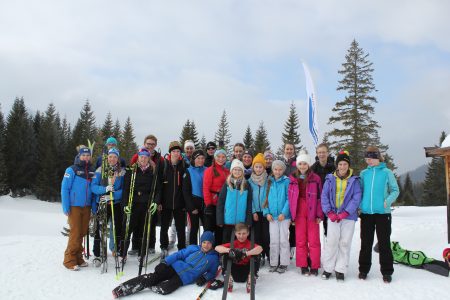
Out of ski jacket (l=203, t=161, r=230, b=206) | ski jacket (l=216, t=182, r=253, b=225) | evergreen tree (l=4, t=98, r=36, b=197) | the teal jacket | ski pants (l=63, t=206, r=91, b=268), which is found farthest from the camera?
evergreen tree (l=4, t=98, r=36, b=197)

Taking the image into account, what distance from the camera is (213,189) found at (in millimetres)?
7090

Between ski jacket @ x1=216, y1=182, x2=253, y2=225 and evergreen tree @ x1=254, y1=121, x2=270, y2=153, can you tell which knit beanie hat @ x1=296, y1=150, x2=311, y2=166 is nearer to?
ski jacket @ x1=216, y1=182, x2=253, y2=225

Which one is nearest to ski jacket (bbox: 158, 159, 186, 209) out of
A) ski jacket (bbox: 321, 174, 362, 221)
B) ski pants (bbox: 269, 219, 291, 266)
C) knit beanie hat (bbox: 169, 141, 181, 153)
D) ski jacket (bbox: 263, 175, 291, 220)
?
knit beanie hat (bbox: 169, 141, 181, 153)

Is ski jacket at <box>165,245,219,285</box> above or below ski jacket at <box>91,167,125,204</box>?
below

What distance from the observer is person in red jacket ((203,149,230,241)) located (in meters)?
7.04

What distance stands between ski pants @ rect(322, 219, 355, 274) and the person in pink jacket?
239 millimetres

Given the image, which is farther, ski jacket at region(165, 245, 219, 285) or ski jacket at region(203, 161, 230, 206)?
ski jacket at region(203, 161, 230, 206)

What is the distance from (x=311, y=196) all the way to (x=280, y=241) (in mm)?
1062

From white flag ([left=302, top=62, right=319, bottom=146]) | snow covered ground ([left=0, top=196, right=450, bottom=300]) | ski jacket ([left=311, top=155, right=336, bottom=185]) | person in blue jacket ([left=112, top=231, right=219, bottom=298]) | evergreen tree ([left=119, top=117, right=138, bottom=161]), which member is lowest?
snow covered ground ([left=0, top=196, right=450, bottom=300])

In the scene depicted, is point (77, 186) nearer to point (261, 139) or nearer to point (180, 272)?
point (180, 272)

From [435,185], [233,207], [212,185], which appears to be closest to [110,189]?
[212,185]

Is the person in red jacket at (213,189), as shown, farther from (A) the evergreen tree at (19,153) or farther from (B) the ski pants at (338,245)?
(A) the evergreen tree at (19,153)

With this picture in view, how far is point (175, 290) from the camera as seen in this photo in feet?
19.1

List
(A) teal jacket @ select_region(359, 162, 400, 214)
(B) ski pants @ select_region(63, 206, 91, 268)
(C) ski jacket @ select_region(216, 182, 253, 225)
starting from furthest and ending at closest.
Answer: (B) ski pants @ select_region(63, 206, 91, 268), (C) ski jacket @ select_region(216, 182, 253, 225), (A) teal jacket @ select_region(359, 162, 400, 214)
